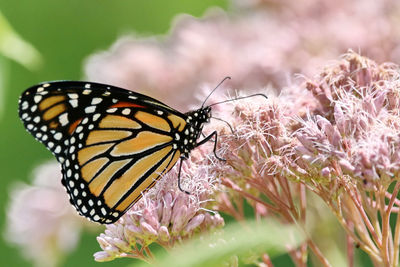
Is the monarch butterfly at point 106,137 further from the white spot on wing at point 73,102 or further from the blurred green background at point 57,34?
the blurred green background at point 57,34

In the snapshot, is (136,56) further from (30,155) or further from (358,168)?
(358,168)

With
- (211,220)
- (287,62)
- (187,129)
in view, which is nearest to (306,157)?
(211,220)

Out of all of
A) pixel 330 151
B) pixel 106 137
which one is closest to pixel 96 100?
pixel 106 137

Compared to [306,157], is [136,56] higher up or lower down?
higher up

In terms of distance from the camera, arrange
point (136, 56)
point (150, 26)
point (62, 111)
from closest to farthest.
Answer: point (62, 111) → point (136, 56) → point (150, 26)

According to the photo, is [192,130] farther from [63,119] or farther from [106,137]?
[63,119]
